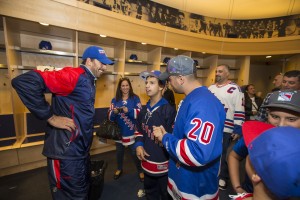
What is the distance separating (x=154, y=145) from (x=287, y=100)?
3.34ft

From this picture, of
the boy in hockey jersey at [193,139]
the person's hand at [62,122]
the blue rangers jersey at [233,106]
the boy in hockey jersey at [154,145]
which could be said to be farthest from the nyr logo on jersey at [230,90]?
the person's hand at [62,122]

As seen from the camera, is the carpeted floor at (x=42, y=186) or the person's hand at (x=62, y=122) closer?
the person's hand at (x=62, y=122)

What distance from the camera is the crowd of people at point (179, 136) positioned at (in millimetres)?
491

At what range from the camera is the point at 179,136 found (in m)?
1.10

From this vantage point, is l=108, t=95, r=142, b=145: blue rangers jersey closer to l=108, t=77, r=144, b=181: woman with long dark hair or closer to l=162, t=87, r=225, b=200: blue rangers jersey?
l=108, t=77, r=144, b=181: woman with long dark hair

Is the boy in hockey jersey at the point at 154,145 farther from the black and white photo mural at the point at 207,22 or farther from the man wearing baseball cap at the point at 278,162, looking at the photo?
the black and white photo mural at the point at 207,22

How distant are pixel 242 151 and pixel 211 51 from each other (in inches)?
157

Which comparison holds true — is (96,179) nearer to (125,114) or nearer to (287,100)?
(125,114)

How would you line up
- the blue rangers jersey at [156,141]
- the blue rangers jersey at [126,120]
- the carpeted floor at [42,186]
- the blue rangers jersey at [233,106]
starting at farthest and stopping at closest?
the blue rangers jersey at [126,120], the blue rangers jersey at [233,106], the carpeted floor at [42,186], the blue rangers jersey at [156,141]

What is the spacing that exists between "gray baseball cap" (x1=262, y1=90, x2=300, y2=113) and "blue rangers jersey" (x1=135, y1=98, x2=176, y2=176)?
0.77 m

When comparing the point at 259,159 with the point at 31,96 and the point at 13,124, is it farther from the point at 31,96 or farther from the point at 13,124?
the point at 13,124

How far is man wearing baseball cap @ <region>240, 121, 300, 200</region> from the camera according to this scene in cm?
43

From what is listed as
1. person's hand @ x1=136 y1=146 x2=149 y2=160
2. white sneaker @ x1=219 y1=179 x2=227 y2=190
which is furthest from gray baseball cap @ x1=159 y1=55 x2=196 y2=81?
white sneaker @ x1=219 y1=179 x2=227 y2=190

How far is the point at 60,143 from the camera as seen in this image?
1251 mm
